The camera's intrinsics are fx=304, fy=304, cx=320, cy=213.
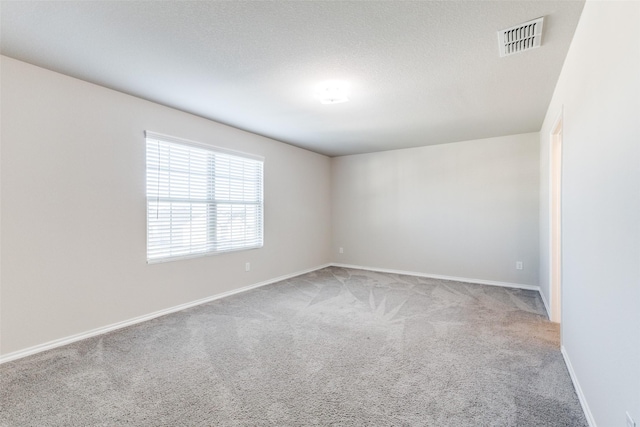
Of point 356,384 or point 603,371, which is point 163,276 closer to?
point 356,384

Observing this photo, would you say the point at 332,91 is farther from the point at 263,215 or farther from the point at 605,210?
the point at 263,215

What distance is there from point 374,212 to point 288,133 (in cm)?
244

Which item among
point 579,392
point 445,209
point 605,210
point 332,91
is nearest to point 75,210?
point 332,91

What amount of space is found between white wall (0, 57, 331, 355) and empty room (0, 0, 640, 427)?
2 cm

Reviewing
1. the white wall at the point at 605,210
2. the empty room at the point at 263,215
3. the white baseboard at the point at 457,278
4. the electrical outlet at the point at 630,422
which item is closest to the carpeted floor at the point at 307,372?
the empty room at the point at 263,215

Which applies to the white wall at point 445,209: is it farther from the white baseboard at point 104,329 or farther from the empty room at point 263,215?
the white baseboard at point 104,329

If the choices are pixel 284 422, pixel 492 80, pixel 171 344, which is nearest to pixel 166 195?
pixel 171 344

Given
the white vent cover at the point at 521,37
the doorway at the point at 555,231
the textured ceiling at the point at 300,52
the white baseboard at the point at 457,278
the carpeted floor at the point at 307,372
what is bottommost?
the carpeted floor at the point at 307,372

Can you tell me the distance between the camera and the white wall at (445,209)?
4720 mm

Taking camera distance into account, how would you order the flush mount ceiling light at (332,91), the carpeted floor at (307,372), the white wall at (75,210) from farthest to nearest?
1. the flush mount ceiling light at (332,91)
2. the white wall at (75,210)
3. the carpeted floor at (307,372)

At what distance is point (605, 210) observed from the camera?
4.80 ft

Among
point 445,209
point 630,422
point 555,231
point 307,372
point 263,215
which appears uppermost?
point 445,209

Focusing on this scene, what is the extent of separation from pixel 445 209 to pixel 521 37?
11.6ft

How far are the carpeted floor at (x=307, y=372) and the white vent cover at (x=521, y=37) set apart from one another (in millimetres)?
2378
